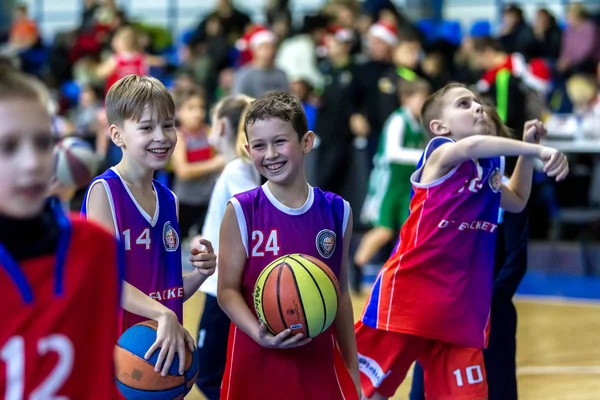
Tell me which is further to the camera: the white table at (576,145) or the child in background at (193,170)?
the white table at (576,145)

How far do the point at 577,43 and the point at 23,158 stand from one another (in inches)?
464

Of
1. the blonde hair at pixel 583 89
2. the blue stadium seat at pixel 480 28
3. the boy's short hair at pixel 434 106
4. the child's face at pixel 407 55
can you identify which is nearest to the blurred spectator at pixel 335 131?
the child's face at pixel 407 55

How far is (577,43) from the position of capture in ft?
41.8

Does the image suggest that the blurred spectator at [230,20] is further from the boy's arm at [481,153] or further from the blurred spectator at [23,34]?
the boy's arm at [481,153]

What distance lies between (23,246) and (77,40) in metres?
14.6

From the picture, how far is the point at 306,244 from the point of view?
3.41m

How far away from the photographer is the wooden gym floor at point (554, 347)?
5793mm

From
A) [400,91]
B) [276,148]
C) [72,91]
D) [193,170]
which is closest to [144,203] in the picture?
[276,148]

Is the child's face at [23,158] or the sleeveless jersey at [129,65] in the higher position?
the child's face at [23,158]

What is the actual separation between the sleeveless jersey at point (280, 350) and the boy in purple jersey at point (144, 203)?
20 centimetres

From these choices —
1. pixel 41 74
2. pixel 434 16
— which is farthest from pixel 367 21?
pixel 41 74

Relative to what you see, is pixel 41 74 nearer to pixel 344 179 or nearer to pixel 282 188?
pixel 344 179

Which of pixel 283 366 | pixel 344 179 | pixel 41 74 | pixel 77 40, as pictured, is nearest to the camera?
pixel 283 366

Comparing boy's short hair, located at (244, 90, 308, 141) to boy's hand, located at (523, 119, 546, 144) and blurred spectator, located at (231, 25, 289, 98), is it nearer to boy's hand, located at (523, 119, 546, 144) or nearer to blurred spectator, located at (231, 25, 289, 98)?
boy's hand, located at (523, 119, 546, 144)
